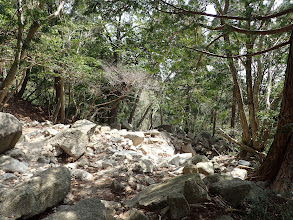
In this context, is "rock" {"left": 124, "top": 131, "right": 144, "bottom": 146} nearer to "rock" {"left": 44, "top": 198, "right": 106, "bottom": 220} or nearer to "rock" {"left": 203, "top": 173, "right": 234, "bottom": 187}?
"rock" {"left": 203, "top": 173, "right": 234, "bottom": 187}

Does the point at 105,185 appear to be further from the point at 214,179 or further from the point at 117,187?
the point at 214,179

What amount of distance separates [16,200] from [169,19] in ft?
13.2

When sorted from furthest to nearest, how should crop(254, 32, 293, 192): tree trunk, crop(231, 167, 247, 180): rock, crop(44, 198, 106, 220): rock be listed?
crop(231, 167, 247, 180): rock
crop(254, 32, 293, 192): tree trunk
crop(44, 198, 106, 220): rock

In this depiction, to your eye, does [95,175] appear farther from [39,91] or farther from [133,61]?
[39,91]

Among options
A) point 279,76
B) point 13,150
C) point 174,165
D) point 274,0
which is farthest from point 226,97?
point 13,150

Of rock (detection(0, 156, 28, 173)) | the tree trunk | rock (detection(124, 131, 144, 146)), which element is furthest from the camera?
rock (detection(124, 131, 144, 146))

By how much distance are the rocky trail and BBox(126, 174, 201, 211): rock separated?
0.01 m

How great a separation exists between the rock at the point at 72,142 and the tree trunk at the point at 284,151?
3.87m

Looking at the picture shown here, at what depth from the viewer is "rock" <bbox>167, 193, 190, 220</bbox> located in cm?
242

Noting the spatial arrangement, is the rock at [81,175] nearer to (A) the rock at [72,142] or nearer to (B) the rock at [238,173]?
(A) the rock at [72,142]

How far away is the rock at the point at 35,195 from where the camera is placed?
228cm

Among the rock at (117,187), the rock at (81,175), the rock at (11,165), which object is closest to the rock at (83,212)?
the rock at (117,187)

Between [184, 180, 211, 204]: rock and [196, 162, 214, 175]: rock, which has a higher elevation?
[184, 180, 211, 204]: rock

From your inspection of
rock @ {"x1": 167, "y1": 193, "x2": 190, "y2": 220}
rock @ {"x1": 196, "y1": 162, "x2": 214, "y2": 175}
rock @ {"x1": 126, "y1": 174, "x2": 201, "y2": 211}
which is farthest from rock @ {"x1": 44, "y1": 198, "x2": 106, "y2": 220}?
rock @ {"x1": 196, "y1": 162, "x2": 214, "y2": 175}
